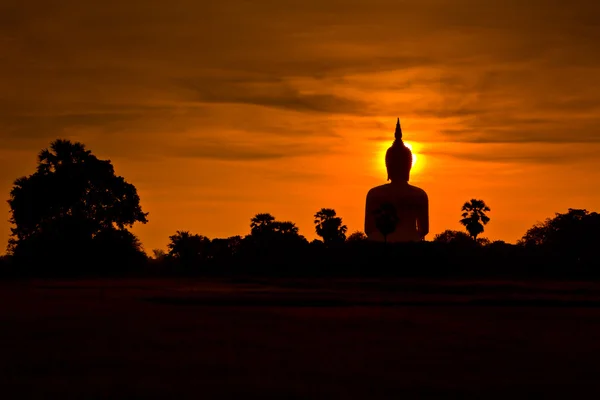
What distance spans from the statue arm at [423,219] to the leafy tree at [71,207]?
153 feet

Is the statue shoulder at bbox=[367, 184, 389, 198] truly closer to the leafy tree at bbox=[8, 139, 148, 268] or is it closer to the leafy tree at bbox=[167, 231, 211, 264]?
the leafy tree at bbox=[167, 231, 211, 264]

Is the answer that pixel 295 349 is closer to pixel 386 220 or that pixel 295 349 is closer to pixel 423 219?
pixel 386 220

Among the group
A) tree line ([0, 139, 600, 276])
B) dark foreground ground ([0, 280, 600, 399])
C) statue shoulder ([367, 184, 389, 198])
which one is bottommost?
dark foreground ground ([0, 280, 600, 399])

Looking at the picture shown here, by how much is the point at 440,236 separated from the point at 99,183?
82.0m

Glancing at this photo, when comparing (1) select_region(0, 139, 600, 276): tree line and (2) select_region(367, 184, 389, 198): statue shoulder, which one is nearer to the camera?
(1) select_region(0, 139, 600, 276): tree line

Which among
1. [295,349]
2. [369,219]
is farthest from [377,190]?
[295,349]

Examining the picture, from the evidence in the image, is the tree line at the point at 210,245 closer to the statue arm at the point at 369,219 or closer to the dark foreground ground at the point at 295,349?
the statue arm at the point at 369,219

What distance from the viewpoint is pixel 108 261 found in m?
65.2

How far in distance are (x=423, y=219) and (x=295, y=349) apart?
89072mm

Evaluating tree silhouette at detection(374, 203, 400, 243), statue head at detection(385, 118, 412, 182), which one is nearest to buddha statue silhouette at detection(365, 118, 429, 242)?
statue head at detection(385, 118, 412, 182)

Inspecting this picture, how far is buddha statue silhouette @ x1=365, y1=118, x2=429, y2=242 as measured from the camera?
354ft

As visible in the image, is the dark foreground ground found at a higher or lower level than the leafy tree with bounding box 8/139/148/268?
lower

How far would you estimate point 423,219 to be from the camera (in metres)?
109

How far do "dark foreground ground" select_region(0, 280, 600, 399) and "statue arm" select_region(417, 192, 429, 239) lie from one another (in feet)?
229
